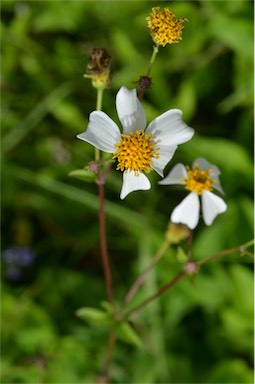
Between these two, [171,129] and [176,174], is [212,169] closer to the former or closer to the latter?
[176,174]

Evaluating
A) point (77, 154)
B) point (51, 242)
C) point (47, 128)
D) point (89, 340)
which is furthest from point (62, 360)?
point (47, 128)

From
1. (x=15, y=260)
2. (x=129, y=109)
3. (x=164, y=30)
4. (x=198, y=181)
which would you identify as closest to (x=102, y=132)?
(x=129, y=109)

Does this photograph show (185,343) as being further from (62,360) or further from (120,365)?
(62,360)

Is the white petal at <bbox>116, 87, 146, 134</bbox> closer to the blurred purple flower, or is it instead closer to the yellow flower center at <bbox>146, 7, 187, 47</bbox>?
the yellow flower center at <bbox>146, 7, 187, 47</bbox>

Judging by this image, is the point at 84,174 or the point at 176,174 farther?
the point at 176,174

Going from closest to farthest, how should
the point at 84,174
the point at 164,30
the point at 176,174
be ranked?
the point at 164,30
the point at 84,174
the point at 176,174

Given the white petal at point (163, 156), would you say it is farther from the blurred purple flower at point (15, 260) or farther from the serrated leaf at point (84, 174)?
the blurred purple flower at point (15, 260)

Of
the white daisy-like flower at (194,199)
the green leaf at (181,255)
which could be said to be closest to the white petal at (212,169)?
the white daisy-like flower at (194,199)
